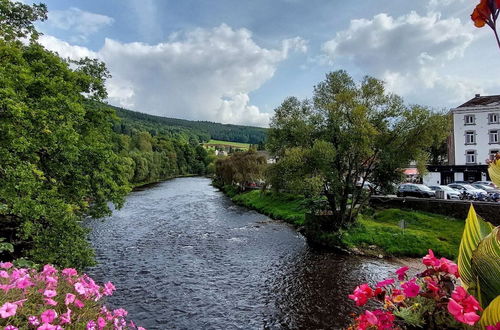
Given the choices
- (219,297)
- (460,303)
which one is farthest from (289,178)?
(460,303)

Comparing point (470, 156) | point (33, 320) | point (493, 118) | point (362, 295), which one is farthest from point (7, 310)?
point (493, 118)

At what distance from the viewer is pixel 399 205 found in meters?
28.5

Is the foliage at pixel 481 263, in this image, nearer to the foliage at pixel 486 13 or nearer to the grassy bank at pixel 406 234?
the foliage at pixel 486 13

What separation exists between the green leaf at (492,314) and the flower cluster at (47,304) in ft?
10.1

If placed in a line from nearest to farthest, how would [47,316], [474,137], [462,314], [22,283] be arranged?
1. [462,314]
2. [47,316]
3. [22,283]
4. [474,137]

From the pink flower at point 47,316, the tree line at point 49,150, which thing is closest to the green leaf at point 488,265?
the pink flower at point 47,316

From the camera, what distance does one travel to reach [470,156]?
1633 inches

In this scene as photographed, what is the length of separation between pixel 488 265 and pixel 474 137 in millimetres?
48273

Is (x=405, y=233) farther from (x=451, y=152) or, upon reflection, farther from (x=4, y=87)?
(x=451, y=152)

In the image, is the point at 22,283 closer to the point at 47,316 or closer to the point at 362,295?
the point at 47,316

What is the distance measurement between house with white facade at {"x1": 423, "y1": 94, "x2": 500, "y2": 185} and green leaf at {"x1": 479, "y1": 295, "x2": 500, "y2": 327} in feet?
154

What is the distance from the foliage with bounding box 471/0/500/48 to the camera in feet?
5.65

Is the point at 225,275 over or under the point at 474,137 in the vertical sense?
under

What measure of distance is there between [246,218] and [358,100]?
1617 cm
